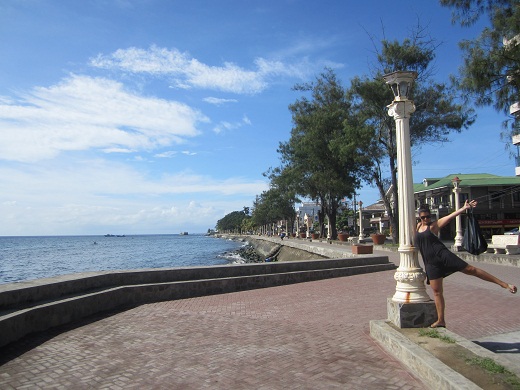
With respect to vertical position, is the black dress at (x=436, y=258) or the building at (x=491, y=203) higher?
the building at (x=491, y=203)

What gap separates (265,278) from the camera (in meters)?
11.2

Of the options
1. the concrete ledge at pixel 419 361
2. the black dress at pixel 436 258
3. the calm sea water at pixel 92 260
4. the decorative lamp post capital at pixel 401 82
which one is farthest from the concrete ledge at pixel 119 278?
the calm sea water at pixel 92 260

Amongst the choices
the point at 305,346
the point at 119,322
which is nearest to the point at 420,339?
the point at 305,346

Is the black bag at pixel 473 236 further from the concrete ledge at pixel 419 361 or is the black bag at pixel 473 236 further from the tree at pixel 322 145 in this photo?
the tree at pixel 322 145

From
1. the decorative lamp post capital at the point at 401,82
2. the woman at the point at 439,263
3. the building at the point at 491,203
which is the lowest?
the woman at the point at 439,263

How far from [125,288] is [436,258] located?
6.15 meters

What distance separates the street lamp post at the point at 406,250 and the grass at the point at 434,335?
30 centimetres

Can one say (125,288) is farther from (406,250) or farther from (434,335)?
(434,335)

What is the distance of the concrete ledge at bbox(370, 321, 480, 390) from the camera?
3508 millimetres

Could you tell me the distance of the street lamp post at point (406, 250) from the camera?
17.7 feet

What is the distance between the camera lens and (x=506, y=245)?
17500 millimetres

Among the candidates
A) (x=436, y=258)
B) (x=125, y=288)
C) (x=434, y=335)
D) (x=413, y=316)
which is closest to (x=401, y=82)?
(x=436, y=258)

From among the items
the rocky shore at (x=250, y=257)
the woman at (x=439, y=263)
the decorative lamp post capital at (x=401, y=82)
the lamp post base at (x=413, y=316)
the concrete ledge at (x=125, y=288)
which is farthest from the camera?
the rocky shore at (x=250, y=257)

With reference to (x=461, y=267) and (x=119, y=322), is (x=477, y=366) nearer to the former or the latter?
(x=461, y=267)
